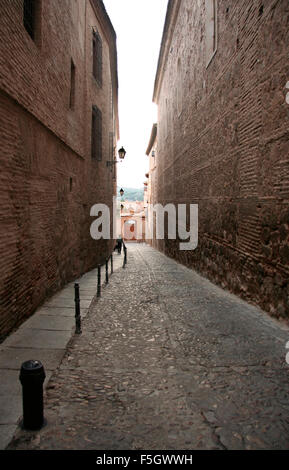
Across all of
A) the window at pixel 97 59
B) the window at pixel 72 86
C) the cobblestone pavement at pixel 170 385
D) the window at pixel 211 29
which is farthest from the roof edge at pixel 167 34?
the cobblestone pavement at pixel 170 385

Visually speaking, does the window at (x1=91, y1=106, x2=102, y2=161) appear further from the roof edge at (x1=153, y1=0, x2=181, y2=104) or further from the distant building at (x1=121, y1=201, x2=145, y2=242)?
the distant building at (x1=121, y1=201, x2=145, y2=242)

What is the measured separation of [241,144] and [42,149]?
397 cm

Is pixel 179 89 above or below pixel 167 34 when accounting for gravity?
below

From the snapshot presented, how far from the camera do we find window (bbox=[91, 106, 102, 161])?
43.5 ft

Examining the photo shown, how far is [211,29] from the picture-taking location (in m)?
9.15

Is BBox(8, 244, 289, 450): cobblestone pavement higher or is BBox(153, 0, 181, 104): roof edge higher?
BBox(153, 0, 181, 104): roof edge

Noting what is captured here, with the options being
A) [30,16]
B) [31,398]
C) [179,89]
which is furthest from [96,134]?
[31,398]

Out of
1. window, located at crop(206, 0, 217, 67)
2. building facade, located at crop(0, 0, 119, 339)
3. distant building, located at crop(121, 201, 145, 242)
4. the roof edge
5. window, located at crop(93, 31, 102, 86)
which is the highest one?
the roof edge

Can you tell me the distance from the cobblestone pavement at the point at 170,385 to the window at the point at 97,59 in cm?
1084

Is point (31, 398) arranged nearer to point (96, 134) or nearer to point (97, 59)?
point (96, 134)

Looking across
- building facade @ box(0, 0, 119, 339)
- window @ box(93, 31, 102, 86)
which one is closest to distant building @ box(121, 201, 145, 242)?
window @ box(93, 31, 102, 86)

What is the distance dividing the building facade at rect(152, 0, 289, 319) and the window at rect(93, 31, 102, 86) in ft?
11.6

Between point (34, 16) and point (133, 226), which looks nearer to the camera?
point (34, 16)

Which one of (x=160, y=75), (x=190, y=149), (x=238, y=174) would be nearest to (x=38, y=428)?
(x=238, y=174)
